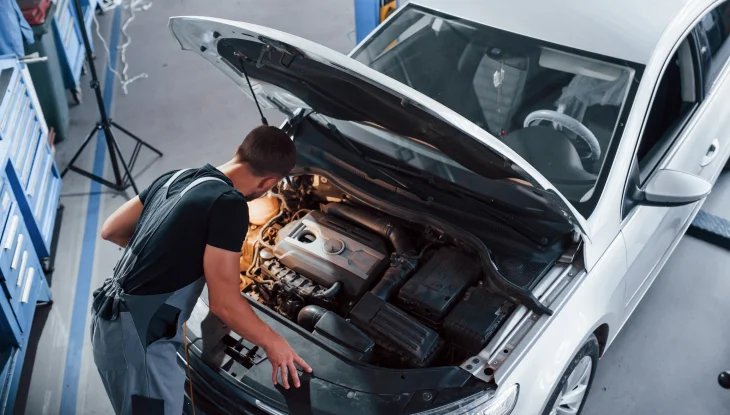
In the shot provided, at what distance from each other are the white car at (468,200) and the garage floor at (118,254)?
1.43 feet

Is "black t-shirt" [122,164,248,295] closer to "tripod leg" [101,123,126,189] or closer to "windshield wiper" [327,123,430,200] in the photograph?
"windshield wiper" [327,123,430,200]

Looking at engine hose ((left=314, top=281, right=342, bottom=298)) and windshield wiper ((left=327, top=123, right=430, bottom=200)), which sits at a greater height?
windshield wiper ((left=327, top=123, right=430, bottom=200))

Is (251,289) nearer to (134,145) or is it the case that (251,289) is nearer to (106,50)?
(134,145)

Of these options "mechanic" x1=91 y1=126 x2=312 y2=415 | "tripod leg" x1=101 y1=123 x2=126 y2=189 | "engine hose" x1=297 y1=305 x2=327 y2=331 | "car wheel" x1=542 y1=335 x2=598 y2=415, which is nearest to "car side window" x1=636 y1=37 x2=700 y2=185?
"car wheel" x1=542 y1=335 x2=598 y2=415

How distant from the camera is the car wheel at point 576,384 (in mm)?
2312

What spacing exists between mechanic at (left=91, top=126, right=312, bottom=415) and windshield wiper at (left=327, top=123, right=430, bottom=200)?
60 centimetres

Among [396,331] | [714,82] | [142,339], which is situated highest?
[714,82]

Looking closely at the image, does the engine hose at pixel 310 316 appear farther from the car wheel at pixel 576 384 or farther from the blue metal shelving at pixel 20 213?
the blue metal shelving at pixel 20 213

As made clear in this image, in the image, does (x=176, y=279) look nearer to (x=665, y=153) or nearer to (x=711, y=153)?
(x=665, y=153)

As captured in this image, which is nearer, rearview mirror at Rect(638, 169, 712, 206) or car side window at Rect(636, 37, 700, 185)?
rearview mirror at Rect(638, 169, 712, 206)

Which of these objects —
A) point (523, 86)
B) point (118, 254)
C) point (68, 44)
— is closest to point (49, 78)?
point (68, 44)

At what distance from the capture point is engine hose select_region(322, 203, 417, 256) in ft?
8.52

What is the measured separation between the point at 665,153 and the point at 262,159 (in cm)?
176

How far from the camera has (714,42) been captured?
10.3 feet
